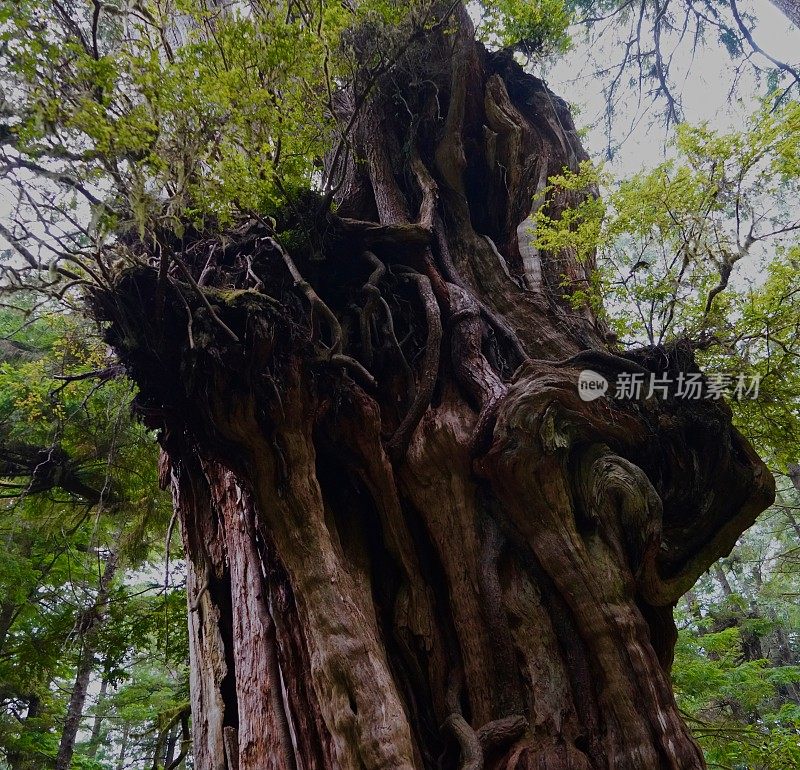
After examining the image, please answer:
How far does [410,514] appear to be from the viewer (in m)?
2.93

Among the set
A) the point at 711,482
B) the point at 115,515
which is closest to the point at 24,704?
the point at 115,515

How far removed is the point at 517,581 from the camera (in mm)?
2658

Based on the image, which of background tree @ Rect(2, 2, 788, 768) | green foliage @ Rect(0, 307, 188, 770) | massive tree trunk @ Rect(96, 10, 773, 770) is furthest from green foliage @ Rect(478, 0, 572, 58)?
green foliage @ Rect(0, 307, 188, 770)

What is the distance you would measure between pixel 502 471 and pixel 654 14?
693 cm

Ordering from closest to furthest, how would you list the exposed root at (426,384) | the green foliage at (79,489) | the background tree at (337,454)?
1. the background tree at (337,454)
2. the exposed root at (426,384)
3. the green foliage at (79,489)

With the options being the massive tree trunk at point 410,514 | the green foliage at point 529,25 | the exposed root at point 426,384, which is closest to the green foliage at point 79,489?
the massive tree trunk at point 410,514

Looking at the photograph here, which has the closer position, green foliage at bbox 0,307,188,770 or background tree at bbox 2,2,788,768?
background tree at bbox 2,2,788,768

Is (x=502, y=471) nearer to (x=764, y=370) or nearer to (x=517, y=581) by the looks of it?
(x=517, y=581)

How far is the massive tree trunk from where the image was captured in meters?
2.29

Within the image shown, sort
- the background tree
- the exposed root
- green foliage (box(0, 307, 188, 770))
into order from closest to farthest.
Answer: the background tree
the exposed root
green foliage (box(0, 307, 188, 770))

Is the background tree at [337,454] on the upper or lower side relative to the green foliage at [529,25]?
lower

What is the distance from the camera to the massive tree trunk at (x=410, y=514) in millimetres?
2287

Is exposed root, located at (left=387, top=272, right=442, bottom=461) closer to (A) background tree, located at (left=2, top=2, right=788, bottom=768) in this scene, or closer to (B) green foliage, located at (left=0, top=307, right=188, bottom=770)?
(A) background tree, located at (left=2, top=2, right=788, bottom=768)

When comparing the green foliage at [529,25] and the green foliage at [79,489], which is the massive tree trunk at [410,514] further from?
the green foliage at [529,25]
